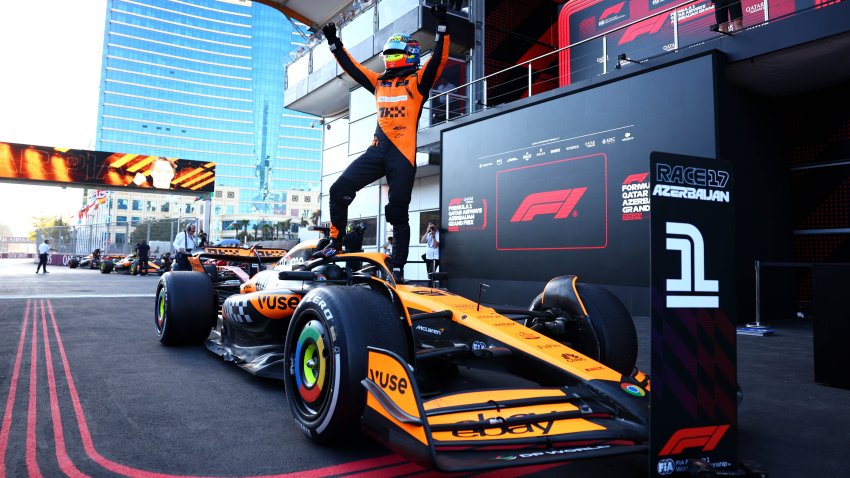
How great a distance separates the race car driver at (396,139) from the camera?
3713mm

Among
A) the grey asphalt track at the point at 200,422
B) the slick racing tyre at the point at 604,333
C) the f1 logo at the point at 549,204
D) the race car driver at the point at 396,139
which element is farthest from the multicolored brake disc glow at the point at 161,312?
the f1 logo at the point at 549,204

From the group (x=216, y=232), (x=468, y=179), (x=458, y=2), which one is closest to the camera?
(x=458, y=2)

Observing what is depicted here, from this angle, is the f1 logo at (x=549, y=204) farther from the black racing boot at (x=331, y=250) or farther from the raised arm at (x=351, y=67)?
the black racing boot at (x=331, y=250)

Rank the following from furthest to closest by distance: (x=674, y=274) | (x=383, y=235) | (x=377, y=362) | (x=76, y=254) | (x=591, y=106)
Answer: (x=76, y=254), (x=383, y=235), (x=591, y=106), (x=377, y=362), (x=674, y=274)

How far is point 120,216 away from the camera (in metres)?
69.8

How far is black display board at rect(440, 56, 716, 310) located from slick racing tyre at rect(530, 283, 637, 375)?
4.78 metres

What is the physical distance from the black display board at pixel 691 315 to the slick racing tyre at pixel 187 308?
396 cm

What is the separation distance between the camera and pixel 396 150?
12.2 ft

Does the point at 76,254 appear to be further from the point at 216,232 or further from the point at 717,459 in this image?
the point at 216,232

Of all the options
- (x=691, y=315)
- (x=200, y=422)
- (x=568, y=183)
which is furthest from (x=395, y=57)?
(x=568, y=183)

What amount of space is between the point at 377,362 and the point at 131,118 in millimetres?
115898

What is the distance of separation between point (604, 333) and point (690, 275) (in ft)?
3.59

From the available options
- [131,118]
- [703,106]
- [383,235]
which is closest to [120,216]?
[131,118]

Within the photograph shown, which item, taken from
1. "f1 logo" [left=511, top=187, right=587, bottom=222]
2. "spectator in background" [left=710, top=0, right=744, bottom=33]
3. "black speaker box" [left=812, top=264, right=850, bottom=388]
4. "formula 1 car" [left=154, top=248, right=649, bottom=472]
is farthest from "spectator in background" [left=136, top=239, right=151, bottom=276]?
"black speaker box" [left=812, top=264, right=850, bottom=388]
